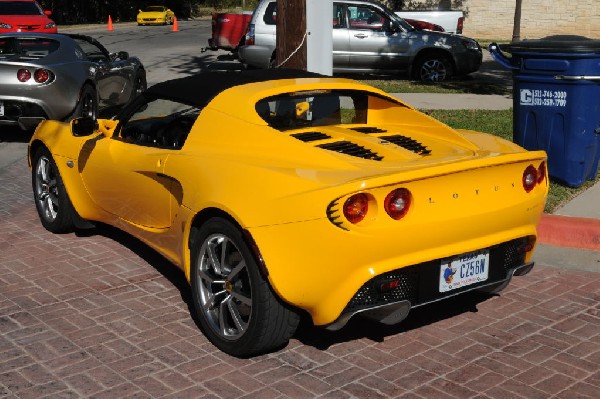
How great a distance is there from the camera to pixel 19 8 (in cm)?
2830

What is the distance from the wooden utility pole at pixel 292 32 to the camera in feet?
30.7

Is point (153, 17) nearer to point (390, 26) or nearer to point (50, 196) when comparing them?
point (390, 26)

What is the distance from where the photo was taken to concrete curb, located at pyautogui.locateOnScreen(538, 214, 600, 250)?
6.87 metres

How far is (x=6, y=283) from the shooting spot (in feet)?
19.6

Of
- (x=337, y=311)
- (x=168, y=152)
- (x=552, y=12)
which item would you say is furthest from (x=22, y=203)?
(x=552, y=12)

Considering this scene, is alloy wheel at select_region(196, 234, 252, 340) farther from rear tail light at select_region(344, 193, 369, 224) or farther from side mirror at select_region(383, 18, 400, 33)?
side mirror at select_region(383, 18, 400, 33)

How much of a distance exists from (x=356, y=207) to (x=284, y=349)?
3.44 ft

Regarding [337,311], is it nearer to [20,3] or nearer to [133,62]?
[133,62]

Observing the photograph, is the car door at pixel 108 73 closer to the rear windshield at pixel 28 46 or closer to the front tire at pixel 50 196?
the rear windshield at pixel 28 46

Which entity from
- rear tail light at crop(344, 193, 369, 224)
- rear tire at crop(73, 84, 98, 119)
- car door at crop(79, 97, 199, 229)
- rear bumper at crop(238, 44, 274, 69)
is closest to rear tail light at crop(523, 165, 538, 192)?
rear tail light at crop(344, 193, 369, 224)

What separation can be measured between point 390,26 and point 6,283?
1335cm

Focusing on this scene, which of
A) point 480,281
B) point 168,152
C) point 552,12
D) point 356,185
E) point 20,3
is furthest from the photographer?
point 552,12

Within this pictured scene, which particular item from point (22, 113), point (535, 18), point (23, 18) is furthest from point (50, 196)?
point (535, 18)

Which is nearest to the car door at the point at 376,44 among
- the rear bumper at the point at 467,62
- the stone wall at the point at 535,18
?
the rear bumper at the point at 467,62
